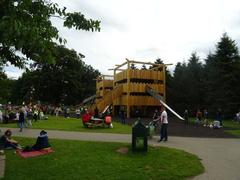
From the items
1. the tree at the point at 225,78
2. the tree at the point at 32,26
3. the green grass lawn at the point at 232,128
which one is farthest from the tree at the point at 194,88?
the tree at the point at 32,26

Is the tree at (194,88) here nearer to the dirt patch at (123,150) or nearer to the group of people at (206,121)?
the group of people at (206,121)

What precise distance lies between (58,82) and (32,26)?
64661mm

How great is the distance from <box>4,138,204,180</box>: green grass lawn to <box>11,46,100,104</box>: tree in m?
55.4

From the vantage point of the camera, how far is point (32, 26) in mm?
6926

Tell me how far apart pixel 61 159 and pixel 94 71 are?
91537mm

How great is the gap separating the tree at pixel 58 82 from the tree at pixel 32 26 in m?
59.9

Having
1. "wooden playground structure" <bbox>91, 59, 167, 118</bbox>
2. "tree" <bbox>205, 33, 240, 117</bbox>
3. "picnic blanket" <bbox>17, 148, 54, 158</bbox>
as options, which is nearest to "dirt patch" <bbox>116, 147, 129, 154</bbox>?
"picnic blanket" <bbox>17, 148, 54, 158</bbox>

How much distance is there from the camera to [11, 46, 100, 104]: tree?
70.0 meters

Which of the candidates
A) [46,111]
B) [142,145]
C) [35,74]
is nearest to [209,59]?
[46,111]

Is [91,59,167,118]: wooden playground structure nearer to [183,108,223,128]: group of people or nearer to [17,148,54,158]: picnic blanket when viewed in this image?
[183,108,223,128]: group of people

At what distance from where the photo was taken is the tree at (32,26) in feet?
20.2

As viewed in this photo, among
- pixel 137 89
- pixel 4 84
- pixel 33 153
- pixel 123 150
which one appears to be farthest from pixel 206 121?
pixel 33 153

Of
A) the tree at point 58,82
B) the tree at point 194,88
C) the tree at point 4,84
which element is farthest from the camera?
the tree at point 58,82

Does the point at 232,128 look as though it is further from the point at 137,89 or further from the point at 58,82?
the point at 58,82
